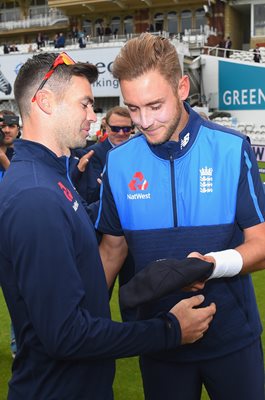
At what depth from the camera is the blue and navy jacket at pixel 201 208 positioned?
2127 mm

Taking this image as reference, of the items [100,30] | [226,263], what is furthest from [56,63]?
[100,30]

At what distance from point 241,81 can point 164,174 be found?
990 inches

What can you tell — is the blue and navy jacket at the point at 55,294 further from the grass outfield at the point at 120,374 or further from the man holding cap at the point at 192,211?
the grass outfield at the point at 120,374

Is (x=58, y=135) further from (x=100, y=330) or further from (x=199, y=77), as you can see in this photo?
(x=199, y=77)

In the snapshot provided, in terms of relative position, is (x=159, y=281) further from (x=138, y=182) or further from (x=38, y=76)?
(x=38, y=76)

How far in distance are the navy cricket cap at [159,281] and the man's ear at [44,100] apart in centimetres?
69

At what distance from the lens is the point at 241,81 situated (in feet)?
85.0

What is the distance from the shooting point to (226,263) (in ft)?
6.48

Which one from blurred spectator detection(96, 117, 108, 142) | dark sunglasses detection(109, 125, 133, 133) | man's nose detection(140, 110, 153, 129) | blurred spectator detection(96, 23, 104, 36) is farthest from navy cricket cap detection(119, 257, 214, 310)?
blurred spectator detection(96, 23, 104, 36)

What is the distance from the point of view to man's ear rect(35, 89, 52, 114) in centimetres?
178

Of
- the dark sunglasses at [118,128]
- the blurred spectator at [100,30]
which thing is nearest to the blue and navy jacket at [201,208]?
the dark sunglasses at [118,128]

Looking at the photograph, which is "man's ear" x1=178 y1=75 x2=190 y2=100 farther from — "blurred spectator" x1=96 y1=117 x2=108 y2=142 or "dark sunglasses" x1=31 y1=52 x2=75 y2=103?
"blurred spectator" x1=96 y1=117 x2=108 y2=142

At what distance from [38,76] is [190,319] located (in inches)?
41.8

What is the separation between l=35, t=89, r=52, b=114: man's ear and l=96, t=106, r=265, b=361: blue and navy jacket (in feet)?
1.91
